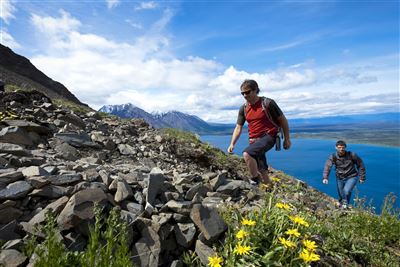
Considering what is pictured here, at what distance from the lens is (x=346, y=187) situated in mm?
10047

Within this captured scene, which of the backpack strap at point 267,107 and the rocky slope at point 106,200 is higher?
the backpack strap at point 267,107

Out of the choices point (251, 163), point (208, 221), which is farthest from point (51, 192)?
point (251, 163)

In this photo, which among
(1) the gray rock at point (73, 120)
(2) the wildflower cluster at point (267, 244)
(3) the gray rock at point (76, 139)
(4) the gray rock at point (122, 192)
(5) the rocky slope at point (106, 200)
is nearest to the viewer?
(2) the wildflower cluster at point (267, 244)

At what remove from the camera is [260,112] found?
673 centimetres

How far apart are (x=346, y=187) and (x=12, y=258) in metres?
9.54

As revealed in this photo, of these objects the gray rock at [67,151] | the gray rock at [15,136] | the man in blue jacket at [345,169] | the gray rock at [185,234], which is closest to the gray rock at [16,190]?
the gray rock at [185,234]

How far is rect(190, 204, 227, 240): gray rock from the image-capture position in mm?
4034

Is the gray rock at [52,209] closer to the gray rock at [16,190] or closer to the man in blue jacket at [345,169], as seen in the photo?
the gray rock at [16,190]

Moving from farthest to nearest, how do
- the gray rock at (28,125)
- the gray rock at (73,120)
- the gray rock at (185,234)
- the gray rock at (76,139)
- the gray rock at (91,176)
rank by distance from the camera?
the gray rock at (73,120), the gray rock at (76,139), the gray rock at (28,125), the gray rock at (91,176), the gray rock at (185,234)

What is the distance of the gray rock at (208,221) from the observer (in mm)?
4034

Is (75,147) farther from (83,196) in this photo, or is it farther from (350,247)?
(350,247)

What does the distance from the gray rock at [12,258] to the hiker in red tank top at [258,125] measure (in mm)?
4412

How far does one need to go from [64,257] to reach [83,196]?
4.33 ft

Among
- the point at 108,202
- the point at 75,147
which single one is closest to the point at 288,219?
the point at 108,202
